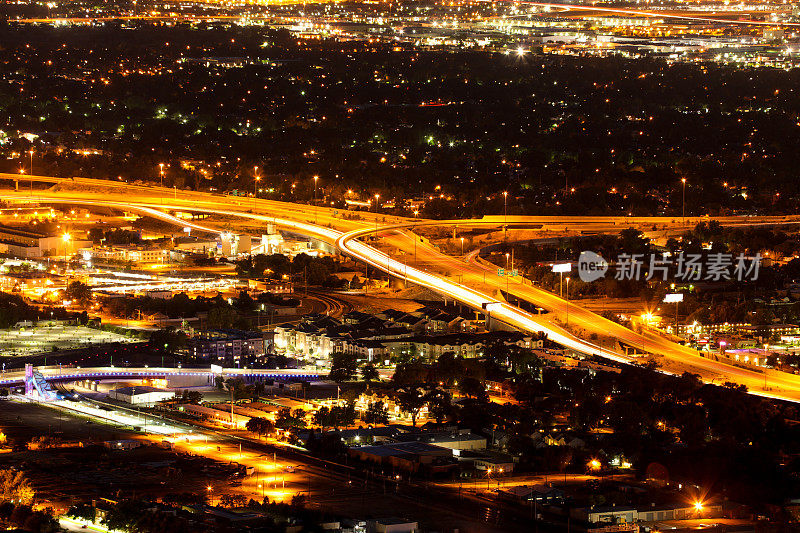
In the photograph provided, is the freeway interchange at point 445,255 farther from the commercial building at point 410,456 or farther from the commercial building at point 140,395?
the commercial building at point 140,395

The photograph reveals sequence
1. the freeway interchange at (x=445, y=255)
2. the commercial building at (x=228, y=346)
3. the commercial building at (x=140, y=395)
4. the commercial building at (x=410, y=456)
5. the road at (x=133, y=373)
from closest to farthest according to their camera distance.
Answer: the commercial building at (x=410, y=456) → the commercial building at (x=140, y=395) → the road at (x=133, y=373) → the freeway interchange at (x=445, y=255) → the commercial building at (x=228, y=346)

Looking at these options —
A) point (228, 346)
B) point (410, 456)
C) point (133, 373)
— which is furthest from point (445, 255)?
point (410, 456)

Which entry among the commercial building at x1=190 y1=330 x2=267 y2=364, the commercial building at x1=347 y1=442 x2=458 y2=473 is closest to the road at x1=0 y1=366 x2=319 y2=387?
the commercial building at x1=190 y1=330 x2=267 y2=364

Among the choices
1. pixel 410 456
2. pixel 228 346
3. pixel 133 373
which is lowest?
pixel 133 373

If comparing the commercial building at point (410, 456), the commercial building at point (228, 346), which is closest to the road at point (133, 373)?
the commercial building at point (228, 346)

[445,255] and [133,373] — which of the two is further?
[445,255]

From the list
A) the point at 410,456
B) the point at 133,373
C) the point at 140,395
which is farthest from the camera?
the point at 133,373

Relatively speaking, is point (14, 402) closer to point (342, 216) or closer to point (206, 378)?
point (206, 378)

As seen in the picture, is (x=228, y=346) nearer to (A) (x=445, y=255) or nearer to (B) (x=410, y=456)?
(B) (x=410, y=456)
